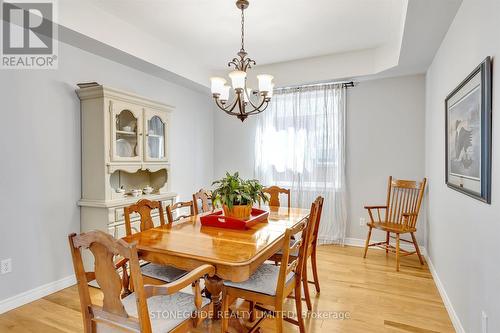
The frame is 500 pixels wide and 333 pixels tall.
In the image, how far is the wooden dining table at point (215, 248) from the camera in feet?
5.01

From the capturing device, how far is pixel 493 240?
4.86 feet

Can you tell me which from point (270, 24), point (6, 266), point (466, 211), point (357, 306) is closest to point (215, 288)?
point (357, 306)

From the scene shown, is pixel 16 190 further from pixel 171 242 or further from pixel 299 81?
pixel 299 81

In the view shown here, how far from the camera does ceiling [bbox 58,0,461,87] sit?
262 cm

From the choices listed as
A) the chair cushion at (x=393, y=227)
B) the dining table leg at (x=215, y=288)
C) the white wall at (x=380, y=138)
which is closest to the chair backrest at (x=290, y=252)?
the dining table leg at (x=215, y=288)

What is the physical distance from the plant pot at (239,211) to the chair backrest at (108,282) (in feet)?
3.52

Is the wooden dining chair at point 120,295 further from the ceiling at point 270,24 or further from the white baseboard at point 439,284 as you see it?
the ceiling at point 270,24

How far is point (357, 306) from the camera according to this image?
2.49 metres

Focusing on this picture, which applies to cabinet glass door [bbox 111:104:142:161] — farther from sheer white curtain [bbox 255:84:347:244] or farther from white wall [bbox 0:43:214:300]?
sheer white curtain [bbox 255:84:347:244]

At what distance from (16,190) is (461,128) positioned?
3600 millimetres

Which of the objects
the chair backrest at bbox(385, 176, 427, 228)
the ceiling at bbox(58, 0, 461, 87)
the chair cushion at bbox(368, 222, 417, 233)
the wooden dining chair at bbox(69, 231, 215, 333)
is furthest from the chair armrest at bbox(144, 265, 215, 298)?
the chair backrest at bbox(385, 176, 427, 228)

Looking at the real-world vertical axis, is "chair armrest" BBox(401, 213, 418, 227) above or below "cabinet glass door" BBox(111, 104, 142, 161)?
below

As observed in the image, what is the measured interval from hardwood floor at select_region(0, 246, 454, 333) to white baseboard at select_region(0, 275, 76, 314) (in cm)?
5

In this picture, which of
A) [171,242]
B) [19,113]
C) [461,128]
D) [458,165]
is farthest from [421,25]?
[19,113]
